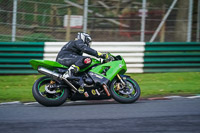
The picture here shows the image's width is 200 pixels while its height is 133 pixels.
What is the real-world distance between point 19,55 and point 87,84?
13.1 ft

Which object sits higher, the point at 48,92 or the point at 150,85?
the point at 48,92

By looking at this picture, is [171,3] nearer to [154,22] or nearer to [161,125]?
[154,22]

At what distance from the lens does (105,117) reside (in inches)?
225

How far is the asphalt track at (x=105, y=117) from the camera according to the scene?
499 centimetres

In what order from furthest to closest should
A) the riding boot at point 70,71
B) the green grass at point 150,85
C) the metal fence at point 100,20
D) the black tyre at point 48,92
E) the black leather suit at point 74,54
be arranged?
the metal fence at point 100,20 → the green grass at point 150,85 → the black leather suit at point 74,54 → the riding boot at point 70,71 → the black tyre at point 48,92

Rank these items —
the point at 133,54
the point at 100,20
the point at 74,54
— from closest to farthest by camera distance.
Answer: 1. the point at 74,54
2. the point at 100,20
3. the point at 133,54

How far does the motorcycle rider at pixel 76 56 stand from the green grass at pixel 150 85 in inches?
55.9

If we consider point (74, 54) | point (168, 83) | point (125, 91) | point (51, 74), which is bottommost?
point (168, 83)

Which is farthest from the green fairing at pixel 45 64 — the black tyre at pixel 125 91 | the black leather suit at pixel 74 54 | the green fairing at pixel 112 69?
the black tyre at pixel 125 91

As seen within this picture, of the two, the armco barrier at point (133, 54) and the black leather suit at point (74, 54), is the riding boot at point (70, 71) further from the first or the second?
the armco barrier at point (133, 54)

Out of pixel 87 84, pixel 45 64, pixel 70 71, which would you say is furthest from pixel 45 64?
pixel 87 84

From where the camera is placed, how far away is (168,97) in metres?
7.92

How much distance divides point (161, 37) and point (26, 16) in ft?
14.0

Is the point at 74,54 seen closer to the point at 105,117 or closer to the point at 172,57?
the point at 105,117
